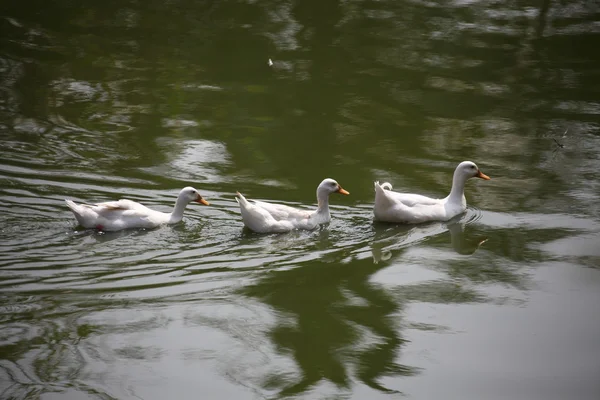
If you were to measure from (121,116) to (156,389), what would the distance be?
7461mm

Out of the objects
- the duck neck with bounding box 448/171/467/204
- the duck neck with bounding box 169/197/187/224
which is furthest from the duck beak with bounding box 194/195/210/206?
the duck neck with bounding box 448/171/467/204

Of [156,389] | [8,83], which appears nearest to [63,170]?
[8,83]

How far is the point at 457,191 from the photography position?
9969 millimetres

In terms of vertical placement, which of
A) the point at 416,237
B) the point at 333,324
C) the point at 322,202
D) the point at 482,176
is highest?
the point at 482,176

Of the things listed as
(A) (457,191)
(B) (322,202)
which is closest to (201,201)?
(B) (322,202)

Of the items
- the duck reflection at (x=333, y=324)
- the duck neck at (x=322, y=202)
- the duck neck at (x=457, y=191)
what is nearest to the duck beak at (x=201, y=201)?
the duck neck at (x=322, y=202)

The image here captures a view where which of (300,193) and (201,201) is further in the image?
(300,193)

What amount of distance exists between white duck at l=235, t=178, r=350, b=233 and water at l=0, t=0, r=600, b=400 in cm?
18

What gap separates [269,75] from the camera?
14.9m

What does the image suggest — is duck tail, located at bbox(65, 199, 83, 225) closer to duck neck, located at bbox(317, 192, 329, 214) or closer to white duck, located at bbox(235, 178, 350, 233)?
white duck, located at bbox(235, 178, 350, 233)

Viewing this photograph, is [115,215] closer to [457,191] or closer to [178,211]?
[178,211]

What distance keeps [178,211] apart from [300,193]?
1596 mm

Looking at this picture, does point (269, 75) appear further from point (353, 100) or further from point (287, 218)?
point (287, 218)

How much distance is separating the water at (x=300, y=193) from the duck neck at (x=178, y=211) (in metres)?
0.21
